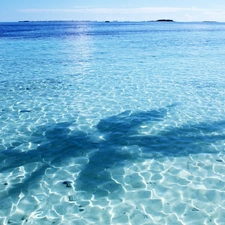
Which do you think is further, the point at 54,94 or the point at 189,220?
the point at 54,94

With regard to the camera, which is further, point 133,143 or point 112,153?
point 133,143

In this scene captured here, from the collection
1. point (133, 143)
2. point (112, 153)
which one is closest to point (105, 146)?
point (112, 153)

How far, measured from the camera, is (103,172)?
22.3ft

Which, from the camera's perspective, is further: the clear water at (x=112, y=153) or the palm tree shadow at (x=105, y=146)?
the palm tree shadow at (x=105, y=146)

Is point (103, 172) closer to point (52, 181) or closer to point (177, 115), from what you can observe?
point (52, 181)

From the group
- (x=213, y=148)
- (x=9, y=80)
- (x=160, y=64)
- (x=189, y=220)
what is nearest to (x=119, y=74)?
(x=160, y=64)

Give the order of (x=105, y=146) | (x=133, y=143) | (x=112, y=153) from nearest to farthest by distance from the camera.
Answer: (x=112, y=153), (x=105, y=146), (x=133, y=143)

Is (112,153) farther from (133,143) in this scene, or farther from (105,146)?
(133,143)

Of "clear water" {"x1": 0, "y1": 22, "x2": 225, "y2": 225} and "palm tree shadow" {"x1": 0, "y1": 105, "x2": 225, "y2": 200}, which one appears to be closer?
"clear water" {"x1": 0, "y1": 22, "x2": 225, "y2": 225}

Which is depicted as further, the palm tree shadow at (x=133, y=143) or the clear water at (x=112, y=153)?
the palm tree shadow at (x=133, y=143)

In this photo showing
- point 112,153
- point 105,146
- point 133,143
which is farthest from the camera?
point 133,143

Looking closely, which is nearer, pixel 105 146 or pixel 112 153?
pixel 112 153

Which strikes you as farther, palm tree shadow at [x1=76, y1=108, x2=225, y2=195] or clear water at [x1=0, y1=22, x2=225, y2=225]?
palm tree shadow at [x1=76, y1=108, x2=225, y2=195]

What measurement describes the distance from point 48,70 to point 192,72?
1052 centimetres
